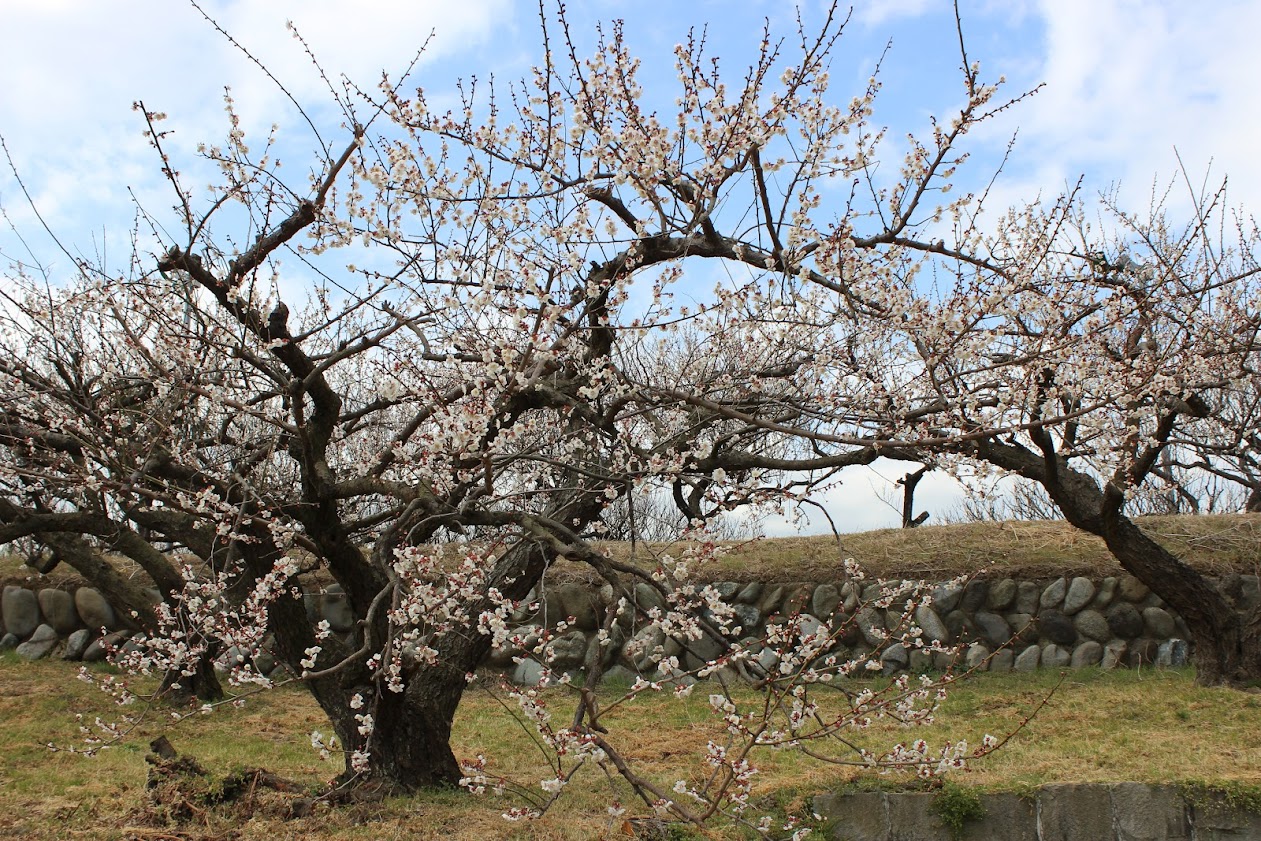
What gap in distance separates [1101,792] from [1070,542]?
223 inches

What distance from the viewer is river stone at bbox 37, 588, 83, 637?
10.5m

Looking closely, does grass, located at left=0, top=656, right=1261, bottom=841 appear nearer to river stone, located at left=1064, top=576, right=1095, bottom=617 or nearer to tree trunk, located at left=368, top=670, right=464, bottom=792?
tree trunk, located at left=368, top=670, right=464, bottom=792

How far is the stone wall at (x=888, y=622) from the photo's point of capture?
9.23 m

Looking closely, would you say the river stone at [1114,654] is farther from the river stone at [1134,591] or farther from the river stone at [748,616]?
the river stone at [748,616]

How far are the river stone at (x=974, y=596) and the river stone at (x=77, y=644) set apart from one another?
9.53 m

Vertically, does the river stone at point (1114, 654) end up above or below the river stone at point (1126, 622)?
below

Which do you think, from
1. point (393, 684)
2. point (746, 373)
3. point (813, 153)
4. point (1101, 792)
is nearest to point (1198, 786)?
point (1101, 792)

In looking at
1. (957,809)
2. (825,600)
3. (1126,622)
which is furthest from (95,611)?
(1126,622)

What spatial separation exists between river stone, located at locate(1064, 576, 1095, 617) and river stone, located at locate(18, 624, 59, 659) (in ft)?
36.1

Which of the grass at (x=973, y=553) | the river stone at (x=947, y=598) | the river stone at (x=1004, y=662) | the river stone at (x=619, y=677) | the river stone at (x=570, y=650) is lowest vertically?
the river stone at (x=619, y=677)

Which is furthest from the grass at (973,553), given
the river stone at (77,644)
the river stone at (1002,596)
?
the river stone at (77,644)

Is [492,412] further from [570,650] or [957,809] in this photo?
[570,650]

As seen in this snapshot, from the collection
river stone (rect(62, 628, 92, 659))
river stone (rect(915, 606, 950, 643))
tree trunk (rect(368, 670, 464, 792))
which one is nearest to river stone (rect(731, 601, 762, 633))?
river stone (rect(915, 606, 950, 643))

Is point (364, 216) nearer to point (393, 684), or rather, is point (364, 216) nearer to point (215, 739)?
point (393, 684)
